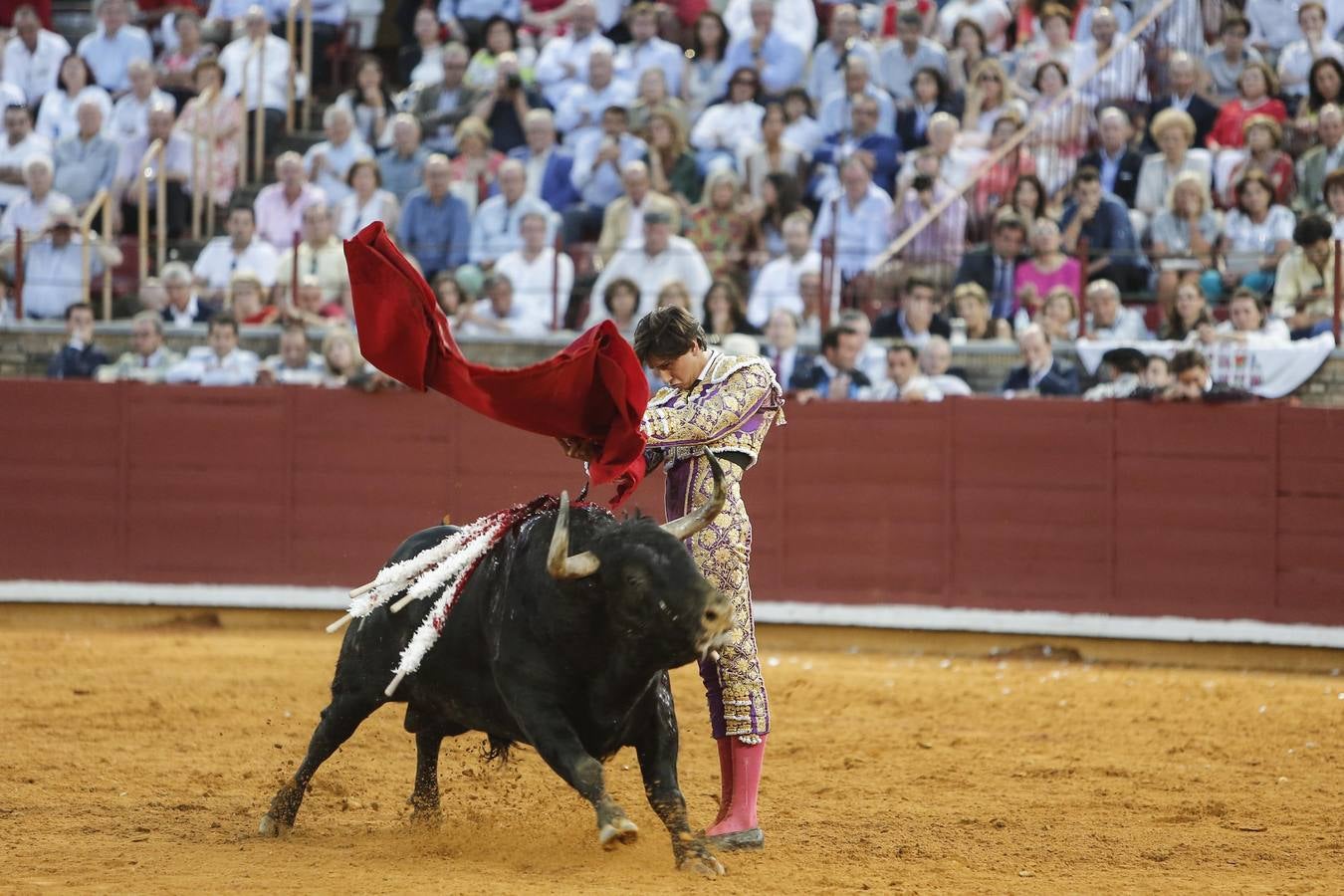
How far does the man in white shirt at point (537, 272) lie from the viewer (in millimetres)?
10475

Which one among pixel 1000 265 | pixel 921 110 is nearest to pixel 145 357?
pixel 1000 265

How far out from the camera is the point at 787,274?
10.2 meters

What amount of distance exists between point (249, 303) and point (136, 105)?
8.87 ft

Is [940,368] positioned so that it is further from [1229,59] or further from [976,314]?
[1229,59]

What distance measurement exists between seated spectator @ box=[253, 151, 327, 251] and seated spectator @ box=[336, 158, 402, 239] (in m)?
0.17

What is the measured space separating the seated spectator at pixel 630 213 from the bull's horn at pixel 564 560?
6.41 meters

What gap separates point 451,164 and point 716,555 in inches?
292

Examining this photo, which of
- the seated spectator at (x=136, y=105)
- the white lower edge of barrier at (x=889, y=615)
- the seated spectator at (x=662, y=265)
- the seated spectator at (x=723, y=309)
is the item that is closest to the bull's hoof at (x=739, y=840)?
the white lower edge of barrier at (x=889, y=615)

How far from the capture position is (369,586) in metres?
5.01

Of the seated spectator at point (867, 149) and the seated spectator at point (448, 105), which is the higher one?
the seated spectator at point (448, 105)

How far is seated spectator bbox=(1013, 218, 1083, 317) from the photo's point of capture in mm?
9656

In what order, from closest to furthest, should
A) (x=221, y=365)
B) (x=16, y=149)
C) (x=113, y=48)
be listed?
(x=221, y=365)
(x=16, y=149)
(x=113, y=48)

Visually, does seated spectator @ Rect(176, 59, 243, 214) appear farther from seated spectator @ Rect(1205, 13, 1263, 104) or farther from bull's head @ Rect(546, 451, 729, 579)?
bull's head @ Rect(546, 451, 729, 579)

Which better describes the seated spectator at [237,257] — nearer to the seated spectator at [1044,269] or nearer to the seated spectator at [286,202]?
the seated spectator at [286,202]
